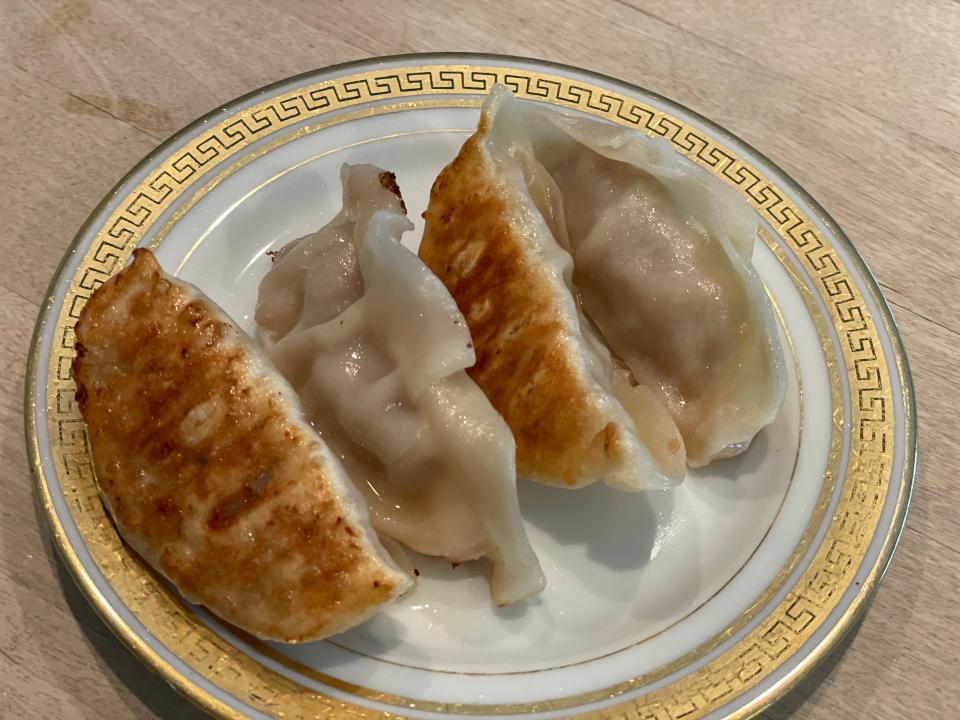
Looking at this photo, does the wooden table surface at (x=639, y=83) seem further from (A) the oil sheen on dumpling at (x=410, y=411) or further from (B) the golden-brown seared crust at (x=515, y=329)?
(B) the golden-brown seared crust at (x=515, y=329)

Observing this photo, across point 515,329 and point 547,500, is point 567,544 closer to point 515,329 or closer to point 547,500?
point 547,500

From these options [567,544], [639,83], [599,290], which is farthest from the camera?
[639,83]

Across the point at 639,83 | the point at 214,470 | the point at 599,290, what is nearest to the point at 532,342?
the point at 599,290

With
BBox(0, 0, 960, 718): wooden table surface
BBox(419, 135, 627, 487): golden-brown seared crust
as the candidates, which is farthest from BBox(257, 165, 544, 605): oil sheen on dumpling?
BBox(0, 0, 960, 718): wooden table surface

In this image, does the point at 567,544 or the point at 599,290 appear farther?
the point at 599,290

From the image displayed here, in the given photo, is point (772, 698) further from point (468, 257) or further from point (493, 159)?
point (493, 159)

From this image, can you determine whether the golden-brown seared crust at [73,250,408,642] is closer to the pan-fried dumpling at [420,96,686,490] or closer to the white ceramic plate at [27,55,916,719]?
the white ceramic plate at [27,55,916,719]
